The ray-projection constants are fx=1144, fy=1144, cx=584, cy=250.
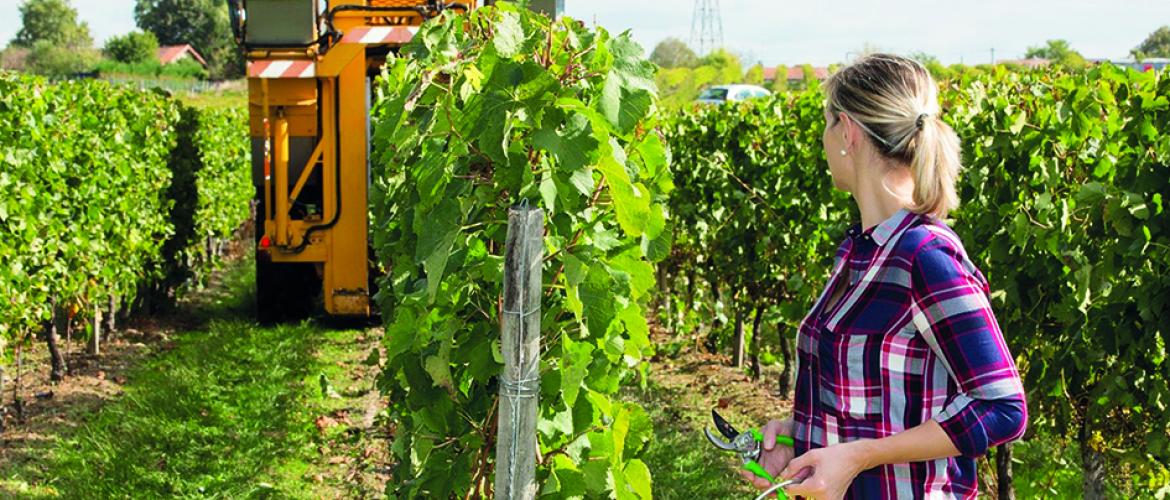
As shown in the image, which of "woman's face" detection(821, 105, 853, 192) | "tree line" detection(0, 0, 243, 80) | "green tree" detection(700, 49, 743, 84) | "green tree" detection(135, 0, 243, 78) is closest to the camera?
"woman's face" detection(821, 105, 853, 192)

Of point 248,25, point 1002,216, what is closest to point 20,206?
point 248,25

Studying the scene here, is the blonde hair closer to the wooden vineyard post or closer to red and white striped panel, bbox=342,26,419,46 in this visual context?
the wooden vineyard post

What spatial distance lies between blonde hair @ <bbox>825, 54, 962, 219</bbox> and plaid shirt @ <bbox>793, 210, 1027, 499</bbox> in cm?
5

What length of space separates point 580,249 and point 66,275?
5.90 metres

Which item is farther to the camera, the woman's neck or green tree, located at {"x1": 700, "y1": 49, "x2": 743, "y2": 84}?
green tree, located at {"x1": 700, "y1": 49, "x2": 743, "y2": 84}

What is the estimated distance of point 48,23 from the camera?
10088 cm

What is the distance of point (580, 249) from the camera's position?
2637mm

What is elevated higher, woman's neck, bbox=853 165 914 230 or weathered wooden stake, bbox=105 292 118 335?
woman's neck, bbox=853 165 914 230

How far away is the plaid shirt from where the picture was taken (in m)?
1.86

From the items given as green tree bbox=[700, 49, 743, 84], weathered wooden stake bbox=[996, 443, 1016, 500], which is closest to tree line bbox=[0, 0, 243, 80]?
green tree bbox=[700, 49, 743, 84]

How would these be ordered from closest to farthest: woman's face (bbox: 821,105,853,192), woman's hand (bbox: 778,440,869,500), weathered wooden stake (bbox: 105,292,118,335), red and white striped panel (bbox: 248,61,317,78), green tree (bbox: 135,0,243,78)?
woman's hand (bbox: 778,440,869,500), woman's face (bbox: 821,105,853,192), red and white striped panel (bbox: 248,61,317,78), weathered wooden stake (bbox: 105,292,118,335), green tree (bbox: 135,0,243,78)

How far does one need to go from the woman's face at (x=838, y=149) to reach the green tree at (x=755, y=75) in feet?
150

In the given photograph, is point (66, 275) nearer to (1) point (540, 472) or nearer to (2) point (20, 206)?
(2) point (20, 206)

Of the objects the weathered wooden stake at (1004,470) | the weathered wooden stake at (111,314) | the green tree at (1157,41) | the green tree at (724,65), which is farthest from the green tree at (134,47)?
the weathered wooden stake at (1004,470)
